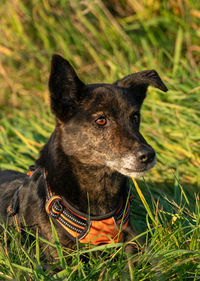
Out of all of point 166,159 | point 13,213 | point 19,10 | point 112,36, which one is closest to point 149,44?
point 112,36

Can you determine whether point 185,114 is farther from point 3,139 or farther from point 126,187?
point 3,139

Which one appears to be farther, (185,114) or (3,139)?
(3,139)

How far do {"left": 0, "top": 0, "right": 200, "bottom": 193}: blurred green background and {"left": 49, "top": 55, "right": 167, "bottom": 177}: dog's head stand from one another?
6.99ft

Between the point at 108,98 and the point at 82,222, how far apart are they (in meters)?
0.92

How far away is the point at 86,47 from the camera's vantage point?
21.6 ft

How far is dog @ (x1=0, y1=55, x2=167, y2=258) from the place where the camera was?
2.73m

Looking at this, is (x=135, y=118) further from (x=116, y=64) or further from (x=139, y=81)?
(x=116, y=64)

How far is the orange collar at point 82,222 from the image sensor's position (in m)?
2.72

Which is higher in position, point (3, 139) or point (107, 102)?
point (107, 102)

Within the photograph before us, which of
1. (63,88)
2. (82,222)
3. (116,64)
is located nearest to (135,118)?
(63,88)

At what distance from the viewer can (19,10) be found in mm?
7023

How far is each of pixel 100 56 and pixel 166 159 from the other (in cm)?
283

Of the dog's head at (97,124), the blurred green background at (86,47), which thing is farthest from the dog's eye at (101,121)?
the blurred green background at (86,47)

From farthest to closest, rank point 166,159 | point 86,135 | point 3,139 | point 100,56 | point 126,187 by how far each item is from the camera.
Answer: point 100,56 < point 3,139 < point 166,159 < point 126,187 < point 86,135
